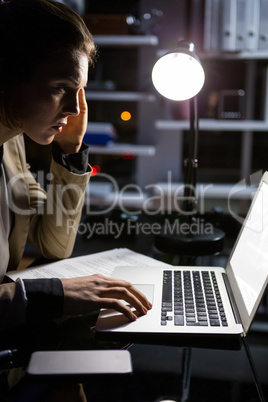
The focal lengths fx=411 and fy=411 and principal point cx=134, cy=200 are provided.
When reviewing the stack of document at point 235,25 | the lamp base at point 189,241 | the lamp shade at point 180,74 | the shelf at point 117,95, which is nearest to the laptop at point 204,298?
the lamp base at point 189,241

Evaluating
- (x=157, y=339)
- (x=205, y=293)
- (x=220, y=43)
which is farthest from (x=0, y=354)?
(x=220, y=43)

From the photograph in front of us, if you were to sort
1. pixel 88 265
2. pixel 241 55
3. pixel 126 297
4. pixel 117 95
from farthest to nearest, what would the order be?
pixel 117 95
pixel 241 55
pixel 88 265
pixel 126 297

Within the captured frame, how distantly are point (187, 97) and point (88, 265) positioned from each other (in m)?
0.52

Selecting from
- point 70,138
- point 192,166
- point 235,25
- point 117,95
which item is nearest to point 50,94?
point 70,138

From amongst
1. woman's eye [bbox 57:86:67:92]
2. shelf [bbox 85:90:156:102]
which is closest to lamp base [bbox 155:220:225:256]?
woman's eye [bbox 57:86:67:92]

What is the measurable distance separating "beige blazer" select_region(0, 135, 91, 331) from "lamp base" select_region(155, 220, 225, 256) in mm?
260

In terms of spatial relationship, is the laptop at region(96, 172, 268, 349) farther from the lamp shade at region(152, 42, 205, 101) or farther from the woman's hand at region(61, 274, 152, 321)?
the lamp shade at region(152, 42, 205, 101)

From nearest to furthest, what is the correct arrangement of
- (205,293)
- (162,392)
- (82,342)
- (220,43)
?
(162,392) → (82,342) → (205,293) → (220,43)

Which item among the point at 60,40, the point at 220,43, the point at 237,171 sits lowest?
the point at 237,171

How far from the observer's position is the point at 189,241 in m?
1.14

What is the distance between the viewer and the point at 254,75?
3.00 meters

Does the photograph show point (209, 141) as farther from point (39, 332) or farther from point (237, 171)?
point (39, 332)

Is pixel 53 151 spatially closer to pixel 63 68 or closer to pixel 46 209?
pixel 46 209

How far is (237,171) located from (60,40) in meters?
2.61
